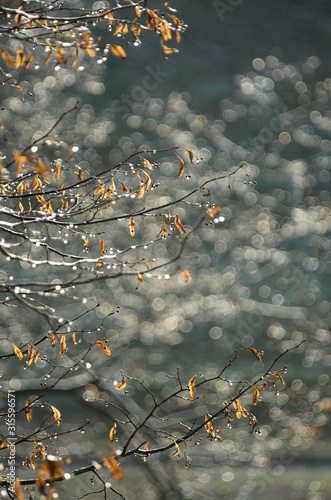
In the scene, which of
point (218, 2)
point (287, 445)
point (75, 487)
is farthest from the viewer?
point (287, 445)

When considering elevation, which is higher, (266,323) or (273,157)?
(273,157)

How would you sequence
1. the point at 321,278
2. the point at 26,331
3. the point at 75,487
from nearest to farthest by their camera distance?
the point at 26,331
the point at 75,487
the point at 321,278

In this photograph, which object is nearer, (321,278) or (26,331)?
(26,331)

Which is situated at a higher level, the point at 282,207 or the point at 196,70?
the point at 196,70

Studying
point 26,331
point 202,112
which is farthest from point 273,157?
→ point 26,331

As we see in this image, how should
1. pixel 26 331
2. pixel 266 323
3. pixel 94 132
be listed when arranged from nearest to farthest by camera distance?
pixel 26 331, pixel 94 132, pixel 266 323

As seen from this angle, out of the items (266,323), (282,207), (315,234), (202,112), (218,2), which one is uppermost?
(218,2)

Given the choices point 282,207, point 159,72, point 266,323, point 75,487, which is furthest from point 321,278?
point 75,487

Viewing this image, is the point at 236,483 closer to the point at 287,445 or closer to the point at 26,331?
the point at 287,445

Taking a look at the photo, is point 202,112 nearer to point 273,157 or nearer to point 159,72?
point 159,72
